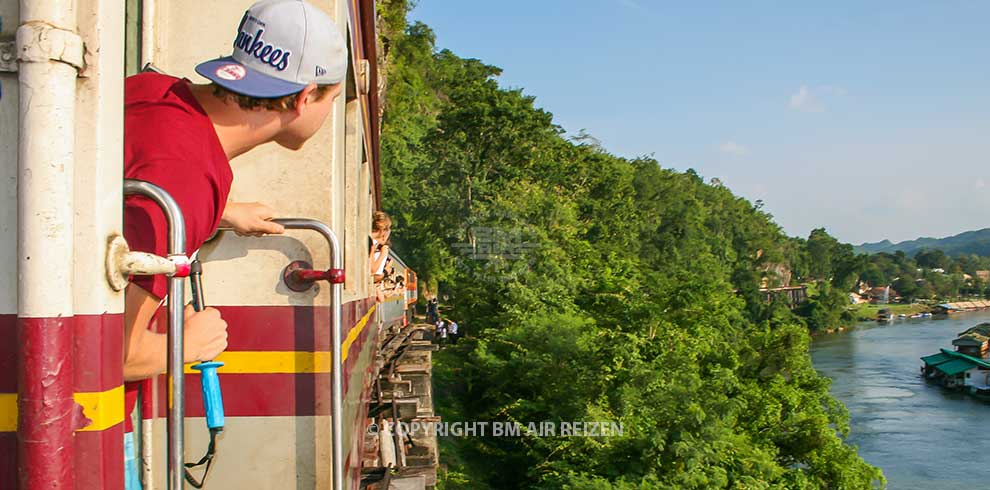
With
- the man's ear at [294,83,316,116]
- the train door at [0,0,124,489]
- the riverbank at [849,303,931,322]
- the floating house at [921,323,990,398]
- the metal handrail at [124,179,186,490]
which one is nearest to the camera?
the train door at [0,0,124,489]

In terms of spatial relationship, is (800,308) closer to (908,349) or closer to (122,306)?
(908,349)

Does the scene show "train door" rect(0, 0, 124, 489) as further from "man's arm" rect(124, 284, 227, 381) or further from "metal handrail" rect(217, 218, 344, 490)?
"metal handrail" rect(217, 218, 344, 490)

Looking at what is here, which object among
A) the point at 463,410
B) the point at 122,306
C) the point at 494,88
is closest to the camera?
the point at 122,306

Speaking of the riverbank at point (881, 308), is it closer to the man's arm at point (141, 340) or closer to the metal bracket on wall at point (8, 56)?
the man's arm at point (141, 340)

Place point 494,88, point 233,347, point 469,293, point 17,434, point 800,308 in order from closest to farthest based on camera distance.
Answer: point 17,434, point 233,347, point 469,293, point 494,88, point 800,308

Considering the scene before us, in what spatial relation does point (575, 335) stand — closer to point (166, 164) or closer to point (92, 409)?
point (166, 164)

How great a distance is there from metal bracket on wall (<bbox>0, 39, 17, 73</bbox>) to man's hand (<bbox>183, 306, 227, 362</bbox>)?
2.49ft

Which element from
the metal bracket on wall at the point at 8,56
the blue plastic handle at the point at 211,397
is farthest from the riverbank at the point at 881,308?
the metal bracket on wall at the point at 8,56

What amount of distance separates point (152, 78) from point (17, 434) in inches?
36.7

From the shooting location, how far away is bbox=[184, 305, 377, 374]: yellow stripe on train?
2812 millimetres

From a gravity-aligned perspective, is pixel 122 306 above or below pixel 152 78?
below

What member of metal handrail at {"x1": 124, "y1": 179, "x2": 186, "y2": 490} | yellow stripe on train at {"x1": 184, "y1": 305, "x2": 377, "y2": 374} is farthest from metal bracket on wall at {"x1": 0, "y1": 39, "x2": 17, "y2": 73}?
yellow stripe on train at {"x1": 184, "y1": 305, "x2": 377, "y2": 374}

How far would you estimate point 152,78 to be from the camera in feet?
6.57

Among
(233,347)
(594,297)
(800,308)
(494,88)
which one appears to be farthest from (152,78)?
(800,308)
